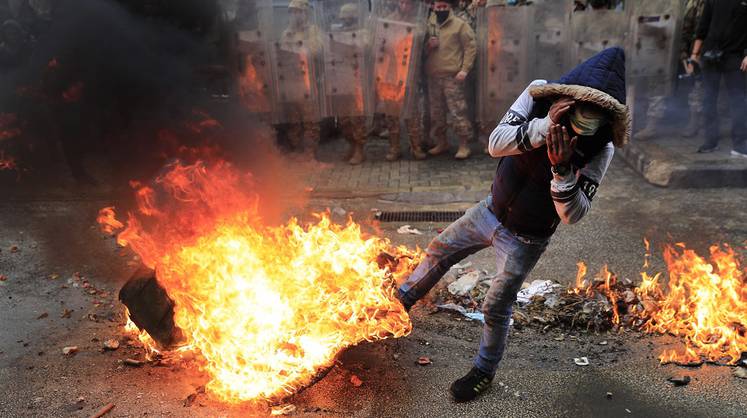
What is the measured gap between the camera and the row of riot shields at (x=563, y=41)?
838cm

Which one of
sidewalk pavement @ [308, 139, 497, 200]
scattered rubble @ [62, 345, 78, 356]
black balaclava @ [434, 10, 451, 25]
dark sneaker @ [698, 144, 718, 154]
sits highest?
black balaclava @ [434, 10, 451, 25]

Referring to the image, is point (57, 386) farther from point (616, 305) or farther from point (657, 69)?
point (657, 69)

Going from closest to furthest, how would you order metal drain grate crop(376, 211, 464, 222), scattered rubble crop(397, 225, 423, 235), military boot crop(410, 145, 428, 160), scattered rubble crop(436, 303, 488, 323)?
scattered rubble crop(436, 303, 488, 323), scattered rubble crop(397, 225, 423, 235), metal drain grate crop(376, 211, 464, 222), military boot crop(410, 145, 428, 160)

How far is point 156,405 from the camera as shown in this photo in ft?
11.3

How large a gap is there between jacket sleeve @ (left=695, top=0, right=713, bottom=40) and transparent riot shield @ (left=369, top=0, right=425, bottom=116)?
3.85m

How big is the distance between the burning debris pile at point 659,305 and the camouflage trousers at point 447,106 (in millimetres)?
4203

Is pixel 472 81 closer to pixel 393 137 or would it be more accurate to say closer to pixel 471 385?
pixel 393 137

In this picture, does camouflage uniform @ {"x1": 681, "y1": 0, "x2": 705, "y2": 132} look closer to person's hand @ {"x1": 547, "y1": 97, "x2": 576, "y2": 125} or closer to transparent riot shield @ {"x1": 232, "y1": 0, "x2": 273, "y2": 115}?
transparent riot shield @ {"x1": 232, "y1": 0, "x2": 273, "y2": 115}

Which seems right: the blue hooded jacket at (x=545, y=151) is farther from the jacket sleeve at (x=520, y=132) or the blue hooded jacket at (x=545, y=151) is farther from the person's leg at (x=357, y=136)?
the person's leg at (x=357, y=136)

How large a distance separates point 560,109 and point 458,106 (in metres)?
6.00

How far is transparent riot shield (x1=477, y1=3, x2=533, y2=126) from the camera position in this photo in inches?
331

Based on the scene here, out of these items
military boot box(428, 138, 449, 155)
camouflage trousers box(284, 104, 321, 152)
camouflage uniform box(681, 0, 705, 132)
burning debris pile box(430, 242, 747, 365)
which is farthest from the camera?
military boot box(428, 138, 449, 155)

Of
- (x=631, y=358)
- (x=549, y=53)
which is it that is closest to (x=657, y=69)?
(x=549, y=53)

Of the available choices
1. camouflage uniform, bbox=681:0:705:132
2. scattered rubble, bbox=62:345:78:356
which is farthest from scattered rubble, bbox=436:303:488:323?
camouflage uniform, bbox=681:0:705:132
